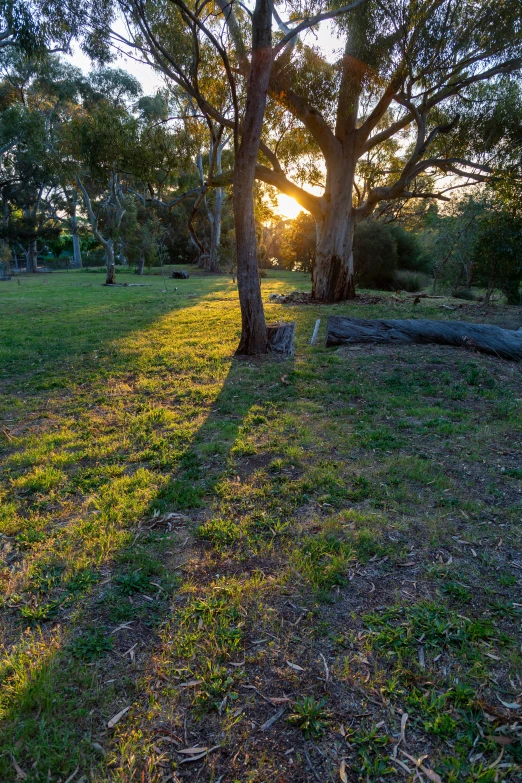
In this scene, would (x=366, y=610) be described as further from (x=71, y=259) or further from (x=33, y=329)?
(x=71, y=259)

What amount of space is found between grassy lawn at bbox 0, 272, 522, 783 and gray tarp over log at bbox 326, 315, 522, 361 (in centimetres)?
225

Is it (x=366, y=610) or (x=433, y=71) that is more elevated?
(x=433, y=71)

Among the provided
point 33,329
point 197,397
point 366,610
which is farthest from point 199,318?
point 366,610

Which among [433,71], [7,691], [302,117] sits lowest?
[7,691]

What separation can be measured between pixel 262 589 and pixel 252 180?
6619 mm

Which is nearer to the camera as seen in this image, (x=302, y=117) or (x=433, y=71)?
(x=433, y=71)

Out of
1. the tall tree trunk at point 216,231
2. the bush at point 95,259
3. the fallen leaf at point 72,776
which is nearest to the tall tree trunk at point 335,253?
the fallen leaf at point 72,776

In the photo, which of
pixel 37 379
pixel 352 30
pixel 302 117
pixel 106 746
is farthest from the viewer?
pixel 302 117

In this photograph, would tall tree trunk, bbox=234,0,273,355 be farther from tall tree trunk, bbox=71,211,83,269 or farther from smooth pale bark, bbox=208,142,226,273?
tall tree trunk, bbox=71,211,83,269

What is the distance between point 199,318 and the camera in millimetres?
12703

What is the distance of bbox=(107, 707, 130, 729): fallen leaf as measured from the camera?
183cm

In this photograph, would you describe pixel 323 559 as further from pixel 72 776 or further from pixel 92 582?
pixel 72 776

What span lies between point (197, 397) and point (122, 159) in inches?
319

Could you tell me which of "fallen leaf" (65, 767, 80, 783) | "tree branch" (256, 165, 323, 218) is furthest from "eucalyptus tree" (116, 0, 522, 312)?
"fallen leaf" (65, 767, 80, 783)
